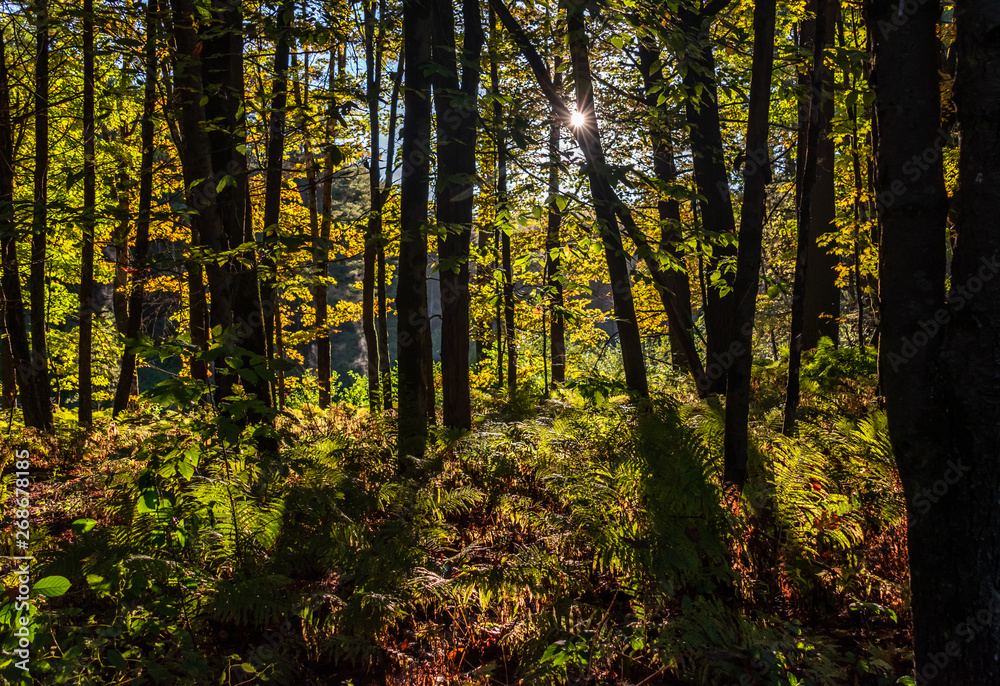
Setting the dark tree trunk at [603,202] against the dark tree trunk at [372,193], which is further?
the dark tree trunk at [372,193]

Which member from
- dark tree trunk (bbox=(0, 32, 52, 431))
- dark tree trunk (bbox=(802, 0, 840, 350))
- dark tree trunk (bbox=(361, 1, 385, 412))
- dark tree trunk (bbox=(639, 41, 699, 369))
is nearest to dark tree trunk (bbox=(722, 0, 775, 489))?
dark tree trunk (bbox=(639, 41, 699, 369))

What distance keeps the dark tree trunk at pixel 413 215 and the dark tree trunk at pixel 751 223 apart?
115 inches

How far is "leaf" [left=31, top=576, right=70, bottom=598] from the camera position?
6.84 feet

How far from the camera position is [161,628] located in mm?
2793

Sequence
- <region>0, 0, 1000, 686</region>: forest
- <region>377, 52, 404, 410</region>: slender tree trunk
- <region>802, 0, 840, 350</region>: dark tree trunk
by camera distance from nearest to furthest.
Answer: <region>0, 0, 1000, 686</region>: forest < <region>377, 52, 404, 410</region>: slender tree trunk < <region>802, 0, 840, 350</region>: dark tree trunk

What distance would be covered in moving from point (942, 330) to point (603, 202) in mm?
2394

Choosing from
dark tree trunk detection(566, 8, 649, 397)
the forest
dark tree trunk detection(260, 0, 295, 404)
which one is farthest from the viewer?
dark tree trunk detection(566, 8, 649, 397)

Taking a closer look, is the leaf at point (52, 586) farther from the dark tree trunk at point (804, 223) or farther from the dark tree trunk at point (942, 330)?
the dark tree trunk at point (804, 223)

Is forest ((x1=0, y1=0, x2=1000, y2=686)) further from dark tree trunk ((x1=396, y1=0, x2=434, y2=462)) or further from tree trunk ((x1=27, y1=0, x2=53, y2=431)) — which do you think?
tree trunk ((x1=27, y1=0, x2=53, y2=431))

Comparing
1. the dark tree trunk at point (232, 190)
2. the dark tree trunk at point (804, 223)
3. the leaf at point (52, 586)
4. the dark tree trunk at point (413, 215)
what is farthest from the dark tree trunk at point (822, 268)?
the leaf at point (52, 586)

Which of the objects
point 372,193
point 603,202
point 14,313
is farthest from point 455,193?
point 14,313

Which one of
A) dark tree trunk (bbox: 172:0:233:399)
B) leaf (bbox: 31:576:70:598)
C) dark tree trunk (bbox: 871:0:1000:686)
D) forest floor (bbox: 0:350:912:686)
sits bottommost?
forest floor (bbox: 0:350:912:686)

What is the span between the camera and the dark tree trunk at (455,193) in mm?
6258

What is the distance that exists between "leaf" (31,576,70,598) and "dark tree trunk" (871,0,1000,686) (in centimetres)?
329
